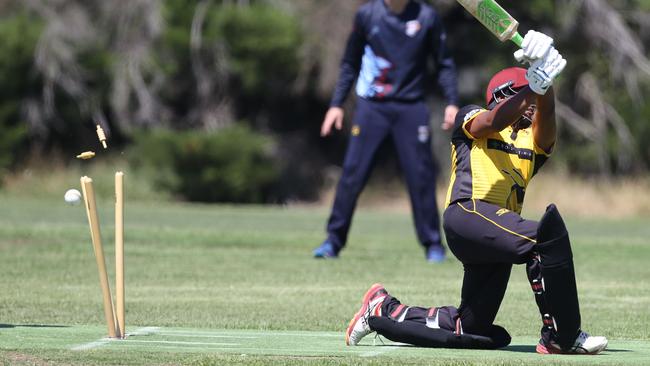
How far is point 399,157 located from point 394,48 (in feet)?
3.39

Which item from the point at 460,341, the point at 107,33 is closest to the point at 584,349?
the point at 460,341

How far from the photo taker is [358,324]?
7.43 metres

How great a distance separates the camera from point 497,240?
7.03 metres

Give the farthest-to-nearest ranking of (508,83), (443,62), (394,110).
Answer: (443,62), (394,110), (508,83)

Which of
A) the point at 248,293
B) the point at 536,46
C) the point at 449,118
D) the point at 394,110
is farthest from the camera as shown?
the point at 394,110

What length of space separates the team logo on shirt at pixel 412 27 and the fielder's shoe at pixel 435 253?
205 cm

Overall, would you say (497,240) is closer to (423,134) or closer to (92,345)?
(92,345)

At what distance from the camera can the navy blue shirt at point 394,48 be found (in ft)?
42.0

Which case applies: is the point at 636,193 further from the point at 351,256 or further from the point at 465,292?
the point at 465,292

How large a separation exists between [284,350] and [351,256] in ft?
21.9

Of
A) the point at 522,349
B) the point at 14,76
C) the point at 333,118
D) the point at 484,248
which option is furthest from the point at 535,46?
the point at 14,76

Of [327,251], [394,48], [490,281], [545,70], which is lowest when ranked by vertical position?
[327,251]

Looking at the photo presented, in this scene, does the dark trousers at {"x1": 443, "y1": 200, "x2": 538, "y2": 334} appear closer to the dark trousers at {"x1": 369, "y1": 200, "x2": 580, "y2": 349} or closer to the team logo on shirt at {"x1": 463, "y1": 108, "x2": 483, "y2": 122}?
the dark trousers at {"x1": 369, "y1": 200, "x2": 580, "y2": 349}

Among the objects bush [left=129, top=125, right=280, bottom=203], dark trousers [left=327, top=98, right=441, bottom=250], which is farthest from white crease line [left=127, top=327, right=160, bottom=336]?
bush [left=129, top=125, right=280, bottom=203]
